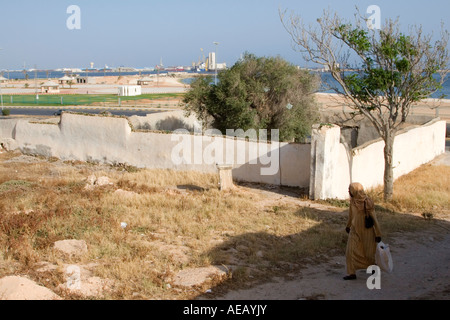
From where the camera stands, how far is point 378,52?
13734 mm

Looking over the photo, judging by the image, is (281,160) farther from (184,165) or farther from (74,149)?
(74,149)

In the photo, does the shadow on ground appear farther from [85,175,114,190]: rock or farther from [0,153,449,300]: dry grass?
[85,175,114,190]: rock

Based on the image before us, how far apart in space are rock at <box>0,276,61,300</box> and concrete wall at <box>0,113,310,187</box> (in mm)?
10104

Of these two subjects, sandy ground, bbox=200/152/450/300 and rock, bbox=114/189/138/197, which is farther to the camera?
rock, bbox=114/189/138/197

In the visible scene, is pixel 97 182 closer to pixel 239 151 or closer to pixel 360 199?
pixel 239 151

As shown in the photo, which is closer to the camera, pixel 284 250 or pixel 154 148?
pixel 284 250

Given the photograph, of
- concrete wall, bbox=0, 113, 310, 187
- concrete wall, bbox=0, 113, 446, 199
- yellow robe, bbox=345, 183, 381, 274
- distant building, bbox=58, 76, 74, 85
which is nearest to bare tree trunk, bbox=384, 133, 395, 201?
concrete wall, bbox=0, 113, 446, 199

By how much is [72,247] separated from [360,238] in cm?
517

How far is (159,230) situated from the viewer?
10453 mm

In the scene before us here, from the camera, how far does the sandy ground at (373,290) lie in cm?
694

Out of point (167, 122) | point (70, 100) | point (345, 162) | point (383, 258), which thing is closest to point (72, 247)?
point (383, 258)

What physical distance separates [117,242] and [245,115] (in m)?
11.5

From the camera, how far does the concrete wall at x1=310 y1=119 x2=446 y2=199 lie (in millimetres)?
13594
